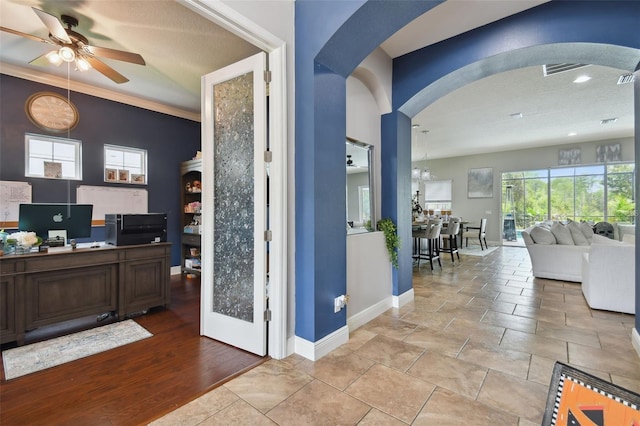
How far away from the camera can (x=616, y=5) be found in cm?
238

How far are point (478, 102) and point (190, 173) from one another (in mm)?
5433

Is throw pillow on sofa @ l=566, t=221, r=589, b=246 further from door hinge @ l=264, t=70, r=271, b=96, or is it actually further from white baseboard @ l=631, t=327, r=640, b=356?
door hinge @ l=264, t=70, r=271, b=96

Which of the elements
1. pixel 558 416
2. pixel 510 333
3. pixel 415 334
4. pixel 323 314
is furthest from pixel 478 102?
pixel 558 416

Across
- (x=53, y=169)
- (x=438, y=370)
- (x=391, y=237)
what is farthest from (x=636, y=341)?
(x=53, y=169)

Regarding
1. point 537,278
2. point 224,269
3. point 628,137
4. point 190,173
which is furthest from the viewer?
point 628,137

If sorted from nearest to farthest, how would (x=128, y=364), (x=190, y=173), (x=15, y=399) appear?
(x=15, y=399) → (x=128, y=364) → (x=190, y=173)

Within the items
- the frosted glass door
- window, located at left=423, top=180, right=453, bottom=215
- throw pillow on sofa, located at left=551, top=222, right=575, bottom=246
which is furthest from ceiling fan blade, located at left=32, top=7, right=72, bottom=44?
window, located at left=423, top=180, right=453, bottom=215

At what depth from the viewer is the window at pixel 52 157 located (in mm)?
3879

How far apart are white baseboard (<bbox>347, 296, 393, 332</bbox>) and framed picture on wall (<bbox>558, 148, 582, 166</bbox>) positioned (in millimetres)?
8049

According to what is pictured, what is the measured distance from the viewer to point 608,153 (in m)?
7.57

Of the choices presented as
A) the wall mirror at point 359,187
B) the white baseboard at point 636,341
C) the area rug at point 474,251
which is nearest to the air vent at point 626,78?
the white baseboard at point 636,341

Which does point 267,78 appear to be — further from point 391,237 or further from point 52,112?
point 52,112

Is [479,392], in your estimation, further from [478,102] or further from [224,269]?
[478,102]

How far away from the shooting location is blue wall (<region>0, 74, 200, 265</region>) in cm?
369
